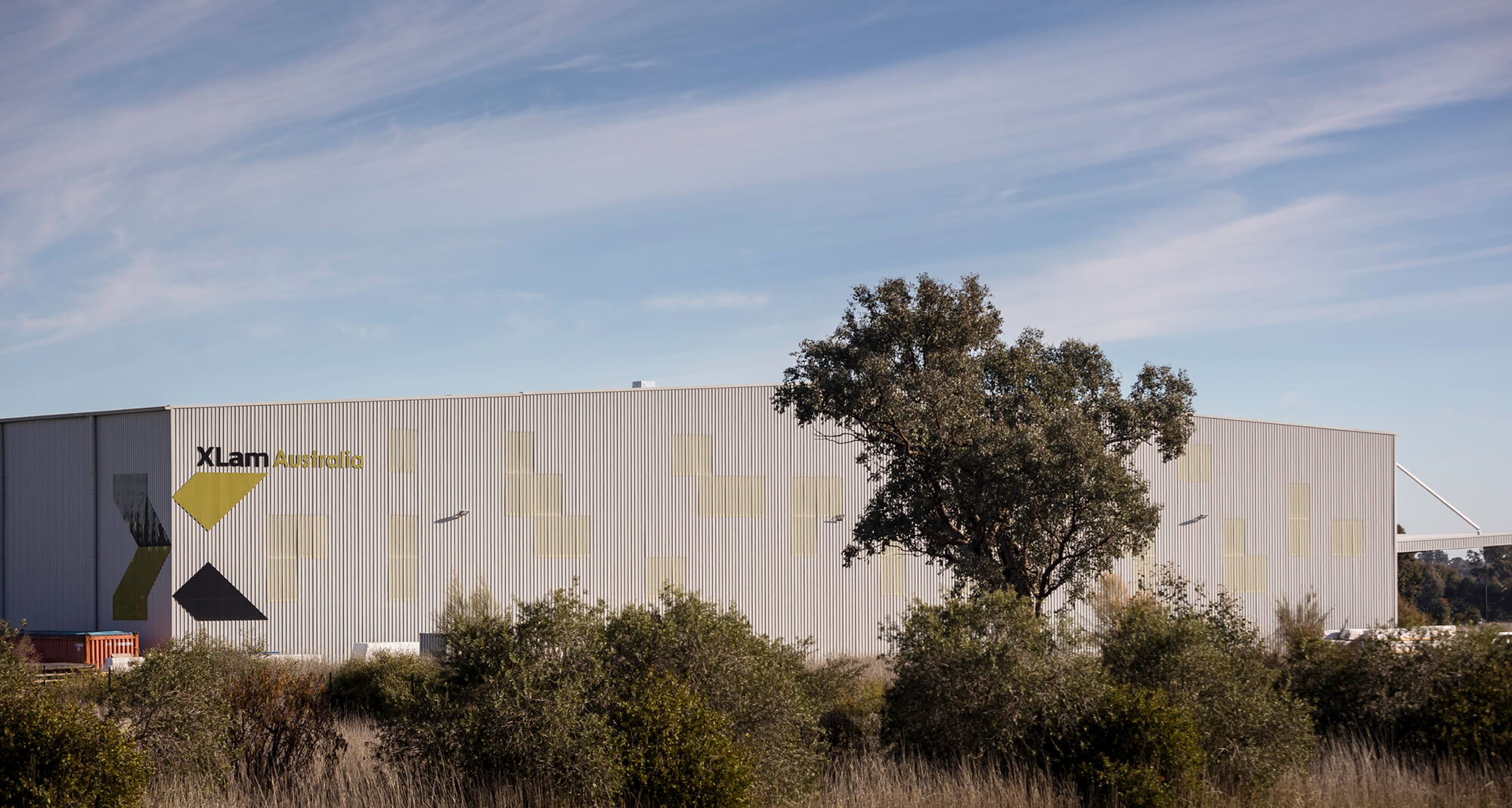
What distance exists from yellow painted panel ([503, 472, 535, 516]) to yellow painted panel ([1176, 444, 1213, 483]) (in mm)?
24068

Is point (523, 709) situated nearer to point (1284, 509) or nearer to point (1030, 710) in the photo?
point (1030, 710)

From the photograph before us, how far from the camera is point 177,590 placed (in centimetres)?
3600

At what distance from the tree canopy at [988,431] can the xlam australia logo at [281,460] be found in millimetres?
24232

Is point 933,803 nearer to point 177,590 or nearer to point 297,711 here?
point 297,711

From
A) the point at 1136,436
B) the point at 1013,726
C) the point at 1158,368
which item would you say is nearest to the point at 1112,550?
the point at 1136,436

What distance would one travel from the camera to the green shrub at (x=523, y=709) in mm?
9859

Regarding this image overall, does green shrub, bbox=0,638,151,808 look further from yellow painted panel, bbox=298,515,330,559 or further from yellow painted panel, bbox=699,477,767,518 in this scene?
yellow painted panel, bbox=699,477,767,518

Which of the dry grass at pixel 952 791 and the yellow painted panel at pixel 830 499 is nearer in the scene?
the dry grass at pixel 952 791

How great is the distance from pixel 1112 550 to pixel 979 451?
7.90 feet

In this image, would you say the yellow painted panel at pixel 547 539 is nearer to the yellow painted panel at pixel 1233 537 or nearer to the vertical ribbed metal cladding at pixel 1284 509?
the vertical ribbed metal cladding at pixel 1284 509

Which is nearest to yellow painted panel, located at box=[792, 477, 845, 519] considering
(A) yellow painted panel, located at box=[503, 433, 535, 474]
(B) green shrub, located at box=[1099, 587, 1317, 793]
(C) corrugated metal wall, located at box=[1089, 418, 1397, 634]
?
(A) yellow painted panel, located at box=[503, 433, 535, 474]

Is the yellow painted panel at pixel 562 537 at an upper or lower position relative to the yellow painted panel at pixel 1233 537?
upper

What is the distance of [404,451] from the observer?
123ft

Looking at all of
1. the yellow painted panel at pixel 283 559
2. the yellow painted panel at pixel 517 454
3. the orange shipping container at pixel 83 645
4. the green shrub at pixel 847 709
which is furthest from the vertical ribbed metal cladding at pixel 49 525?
the green shrub at pixel 847 709
